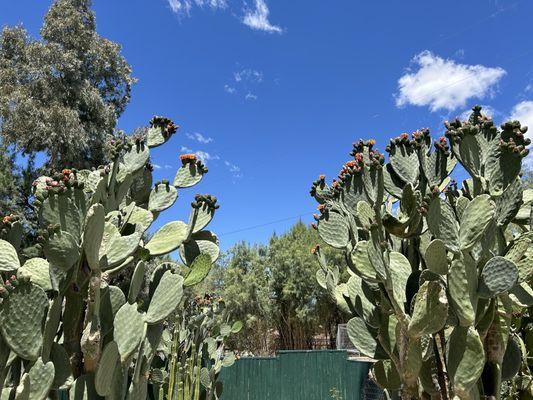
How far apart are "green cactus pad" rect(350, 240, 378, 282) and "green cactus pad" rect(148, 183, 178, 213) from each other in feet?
3.73

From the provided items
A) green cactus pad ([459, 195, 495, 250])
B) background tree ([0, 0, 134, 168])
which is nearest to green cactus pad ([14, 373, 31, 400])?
green cactus pad ([459, 195, 495, 250])

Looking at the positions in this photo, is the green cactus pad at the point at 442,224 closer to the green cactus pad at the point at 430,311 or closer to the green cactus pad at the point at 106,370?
the green cactus pad at the point at 430,311

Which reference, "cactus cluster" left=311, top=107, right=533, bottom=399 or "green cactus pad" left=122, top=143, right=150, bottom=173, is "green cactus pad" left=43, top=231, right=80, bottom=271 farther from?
"cactus cluster" left=311, top=107, right=533, bottom=399

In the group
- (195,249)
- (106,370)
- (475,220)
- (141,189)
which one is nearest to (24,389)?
(106,370)

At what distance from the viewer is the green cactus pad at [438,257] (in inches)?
88.4

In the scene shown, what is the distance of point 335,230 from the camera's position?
283 centimetres

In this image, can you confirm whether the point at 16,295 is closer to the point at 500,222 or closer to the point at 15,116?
the point at 500,222

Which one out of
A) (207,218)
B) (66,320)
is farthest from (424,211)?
(66,320)

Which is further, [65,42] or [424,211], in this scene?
[65,42]

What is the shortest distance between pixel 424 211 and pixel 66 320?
1743 mm

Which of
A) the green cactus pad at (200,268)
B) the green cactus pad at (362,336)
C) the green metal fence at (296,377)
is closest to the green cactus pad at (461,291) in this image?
the green cactus pad at (362,336)

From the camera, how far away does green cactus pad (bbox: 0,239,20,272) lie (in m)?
2.10

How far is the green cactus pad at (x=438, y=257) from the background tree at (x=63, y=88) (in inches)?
442

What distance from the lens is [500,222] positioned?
8.18ft
